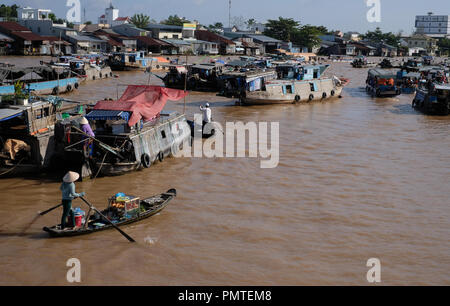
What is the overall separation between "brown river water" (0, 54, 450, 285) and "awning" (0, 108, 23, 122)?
5.13 feet

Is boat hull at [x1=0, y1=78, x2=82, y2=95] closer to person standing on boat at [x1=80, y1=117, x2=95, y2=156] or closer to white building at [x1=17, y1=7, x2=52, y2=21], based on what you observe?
person standing on boat at [x1=80, y1=117, x2=95, y2=156]

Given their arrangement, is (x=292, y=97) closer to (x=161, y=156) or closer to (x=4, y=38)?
(x=161, y=156)

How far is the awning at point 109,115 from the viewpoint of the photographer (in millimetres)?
12398

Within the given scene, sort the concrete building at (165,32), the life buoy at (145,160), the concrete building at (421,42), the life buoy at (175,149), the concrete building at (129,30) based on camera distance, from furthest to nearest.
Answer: the concrete building at (421,42) < the concrete building at (165,32) < the concrete building at (129,30) < the life buoy at (175,149) < the life buoy at (145,160)

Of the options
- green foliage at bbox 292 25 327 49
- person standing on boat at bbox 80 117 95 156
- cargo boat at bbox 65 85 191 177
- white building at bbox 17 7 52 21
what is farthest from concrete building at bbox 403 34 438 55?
person standing on boat at bbox 80 117 95 156

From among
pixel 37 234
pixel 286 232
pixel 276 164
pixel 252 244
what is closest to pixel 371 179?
pixel 276 164

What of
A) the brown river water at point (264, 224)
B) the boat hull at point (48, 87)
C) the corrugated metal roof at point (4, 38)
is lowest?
the brown river water at point (264, 224)

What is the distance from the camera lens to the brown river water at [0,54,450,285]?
8016 millimetres

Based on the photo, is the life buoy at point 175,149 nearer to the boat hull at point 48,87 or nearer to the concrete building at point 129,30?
the boat hull at point 48,87

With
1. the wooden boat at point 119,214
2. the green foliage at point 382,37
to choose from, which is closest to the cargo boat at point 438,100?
the wooden boat at point 119,214

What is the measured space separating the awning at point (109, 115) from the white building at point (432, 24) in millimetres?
183979

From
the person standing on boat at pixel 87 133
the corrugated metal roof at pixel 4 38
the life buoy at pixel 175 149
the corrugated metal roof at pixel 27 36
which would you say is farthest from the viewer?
the corrugated metal roof at pixel 27 36

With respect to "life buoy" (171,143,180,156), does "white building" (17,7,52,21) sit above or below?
above

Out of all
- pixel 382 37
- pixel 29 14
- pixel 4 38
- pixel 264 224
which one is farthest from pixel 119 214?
pixel 382 37
